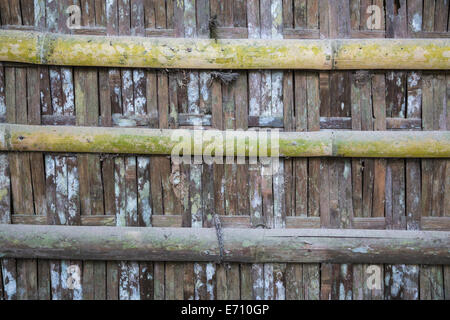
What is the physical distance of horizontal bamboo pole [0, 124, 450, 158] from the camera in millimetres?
2814

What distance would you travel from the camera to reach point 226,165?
9.64 feet

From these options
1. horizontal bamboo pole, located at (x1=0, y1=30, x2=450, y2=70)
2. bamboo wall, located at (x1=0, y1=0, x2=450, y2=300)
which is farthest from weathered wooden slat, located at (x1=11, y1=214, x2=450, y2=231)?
horizontal bamboo pole, located at (x1=0, y1=30, x2=450, y2=70)

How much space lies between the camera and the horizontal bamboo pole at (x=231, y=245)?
2.88 metres

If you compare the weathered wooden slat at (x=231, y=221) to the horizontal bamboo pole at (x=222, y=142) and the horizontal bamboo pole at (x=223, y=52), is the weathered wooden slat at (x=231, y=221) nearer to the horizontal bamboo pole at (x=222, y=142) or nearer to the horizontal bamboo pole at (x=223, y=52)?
the horizontal bamboo pole at (x=222, y=142)

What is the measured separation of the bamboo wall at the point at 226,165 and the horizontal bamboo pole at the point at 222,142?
99mm

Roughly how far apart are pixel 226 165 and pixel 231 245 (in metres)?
0.71

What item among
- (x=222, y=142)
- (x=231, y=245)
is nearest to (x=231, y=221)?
(x=231, y=245)

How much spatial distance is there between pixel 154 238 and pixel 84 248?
2.05ft

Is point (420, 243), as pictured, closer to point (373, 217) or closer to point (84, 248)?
point (373, 217)

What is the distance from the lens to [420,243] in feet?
9.43

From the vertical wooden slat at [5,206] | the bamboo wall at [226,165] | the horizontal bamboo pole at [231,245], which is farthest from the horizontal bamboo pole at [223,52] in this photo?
the horizontal bamboo pole at [231,245]

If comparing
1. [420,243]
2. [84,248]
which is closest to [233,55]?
[84,248]
